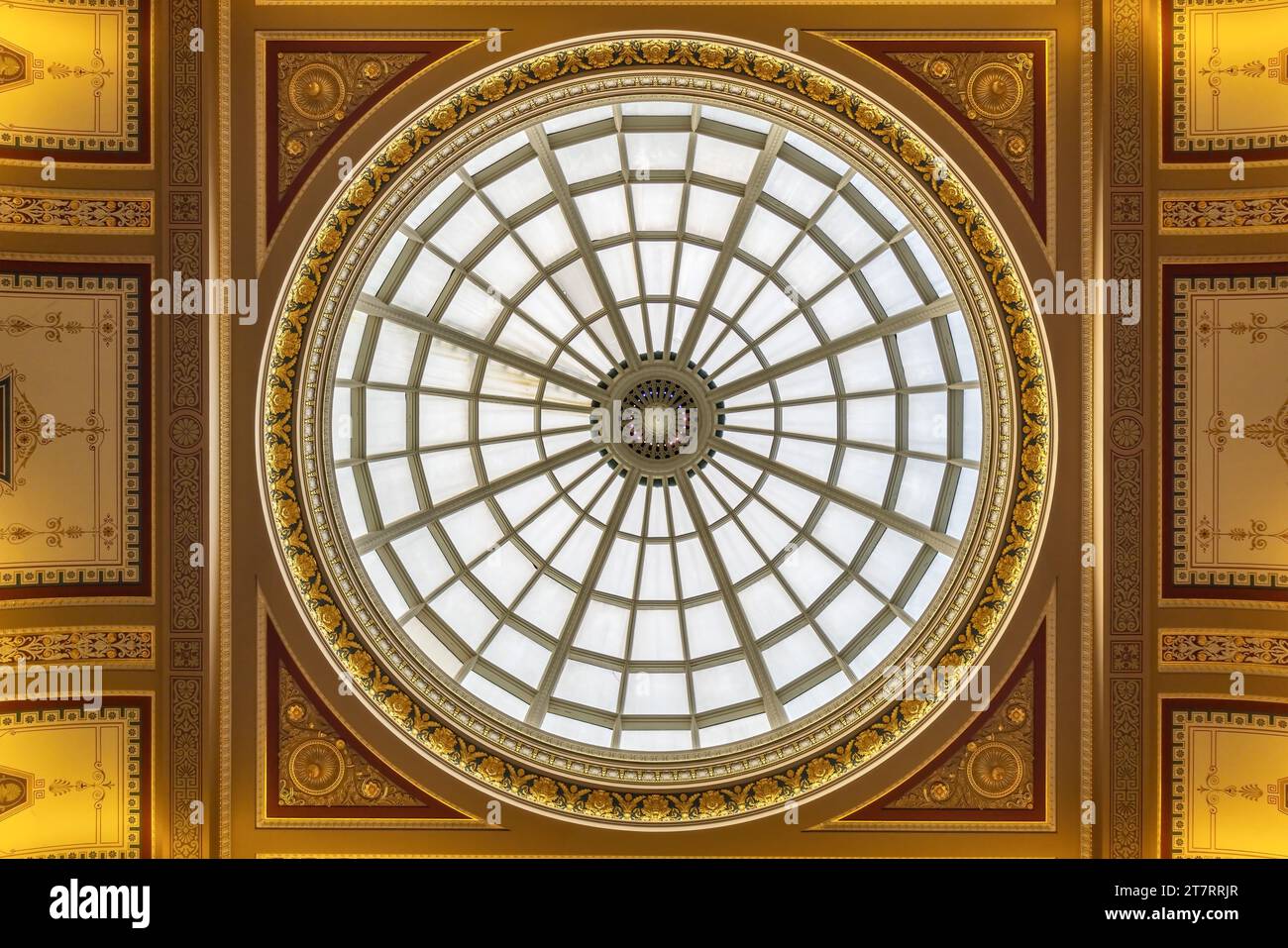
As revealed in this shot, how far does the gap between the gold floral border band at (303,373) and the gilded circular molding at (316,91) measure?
27.5 inches

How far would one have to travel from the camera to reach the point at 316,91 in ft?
33.9

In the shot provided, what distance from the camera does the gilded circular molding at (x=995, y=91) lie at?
10320 millimetres

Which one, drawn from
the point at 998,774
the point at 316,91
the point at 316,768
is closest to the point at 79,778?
the point at 316,768

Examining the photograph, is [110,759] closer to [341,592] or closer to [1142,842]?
[341,592]

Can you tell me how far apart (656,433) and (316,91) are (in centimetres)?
589

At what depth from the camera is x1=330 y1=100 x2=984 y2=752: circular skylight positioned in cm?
1272

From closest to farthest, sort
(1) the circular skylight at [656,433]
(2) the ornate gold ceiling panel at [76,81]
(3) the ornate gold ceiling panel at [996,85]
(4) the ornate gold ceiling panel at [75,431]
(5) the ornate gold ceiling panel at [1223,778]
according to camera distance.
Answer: (2) the ornate gold ceiling panel at [76,81] < (3) the ornate gold ceiling panel at [996,85] < (4) the ornate gold ceiling panel at [75,431] < (5) the ornate gold ceiling panel at [1223,778] < (1) the circular skylight at [656,433]

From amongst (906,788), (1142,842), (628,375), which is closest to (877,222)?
(628,375)

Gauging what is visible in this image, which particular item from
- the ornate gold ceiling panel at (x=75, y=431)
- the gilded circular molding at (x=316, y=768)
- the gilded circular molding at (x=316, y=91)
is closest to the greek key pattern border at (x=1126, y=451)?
the gilded circular molding at (x=316, y=91)

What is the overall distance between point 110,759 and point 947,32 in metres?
11.8

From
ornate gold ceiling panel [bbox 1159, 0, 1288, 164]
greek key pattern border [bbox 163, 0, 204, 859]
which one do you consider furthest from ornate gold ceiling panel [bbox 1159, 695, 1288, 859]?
greek key pattern border [bbox 163, 0, 204, 859]

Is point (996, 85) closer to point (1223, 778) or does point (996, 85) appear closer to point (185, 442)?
point (1223, 778)

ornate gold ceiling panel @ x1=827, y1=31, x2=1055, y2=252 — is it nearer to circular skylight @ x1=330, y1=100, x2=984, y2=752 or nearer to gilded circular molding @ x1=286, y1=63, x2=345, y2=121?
circular skylight @ x1=330, y1=100, x2=984, y2=752

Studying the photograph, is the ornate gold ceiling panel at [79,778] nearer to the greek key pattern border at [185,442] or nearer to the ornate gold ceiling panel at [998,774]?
the greek key pattern border at [185,442]
